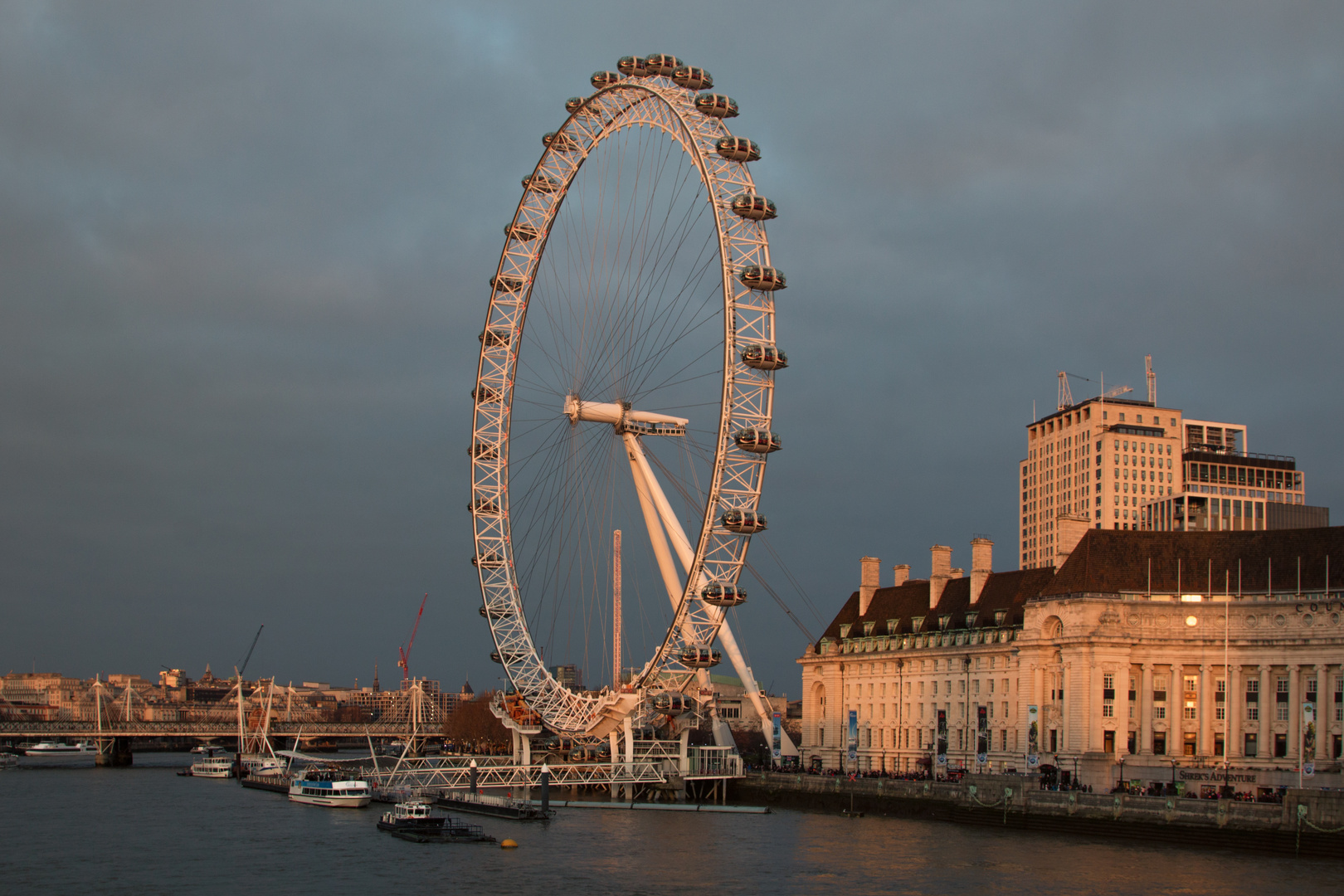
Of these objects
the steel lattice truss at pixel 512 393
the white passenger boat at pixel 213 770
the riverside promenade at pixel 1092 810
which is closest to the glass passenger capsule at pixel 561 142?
the steel lattice truss at pixel 512 393

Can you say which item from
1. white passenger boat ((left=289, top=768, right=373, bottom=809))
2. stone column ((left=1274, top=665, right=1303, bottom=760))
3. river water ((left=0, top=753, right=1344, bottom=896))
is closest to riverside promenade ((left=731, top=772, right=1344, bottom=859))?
river water ((left=0, top=753, right=1344, bottom=896))

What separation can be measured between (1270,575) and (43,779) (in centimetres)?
11017

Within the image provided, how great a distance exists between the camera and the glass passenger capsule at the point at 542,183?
90438mm

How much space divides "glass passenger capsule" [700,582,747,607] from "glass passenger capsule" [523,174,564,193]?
27981mm

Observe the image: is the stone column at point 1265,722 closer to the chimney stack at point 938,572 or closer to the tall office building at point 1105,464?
the chimney stack at point 938,572

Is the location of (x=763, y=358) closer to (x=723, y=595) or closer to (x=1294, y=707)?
(x=723, y=595)

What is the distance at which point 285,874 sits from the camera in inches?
2301

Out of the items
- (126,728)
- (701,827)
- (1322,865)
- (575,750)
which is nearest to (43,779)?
(126,728)

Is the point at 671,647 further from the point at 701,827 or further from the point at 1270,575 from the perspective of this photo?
the point at 1270,575

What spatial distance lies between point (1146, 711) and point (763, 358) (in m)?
29.9

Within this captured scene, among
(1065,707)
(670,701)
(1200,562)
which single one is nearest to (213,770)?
(670,701)

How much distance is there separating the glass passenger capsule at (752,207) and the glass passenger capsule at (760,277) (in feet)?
8.57

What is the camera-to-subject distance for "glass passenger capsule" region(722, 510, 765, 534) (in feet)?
252

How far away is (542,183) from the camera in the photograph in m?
90.8
